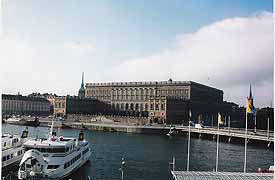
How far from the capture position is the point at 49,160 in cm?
2167

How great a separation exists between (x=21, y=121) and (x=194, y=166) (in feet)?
195

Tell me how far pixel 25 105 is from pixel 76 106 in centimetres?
1584

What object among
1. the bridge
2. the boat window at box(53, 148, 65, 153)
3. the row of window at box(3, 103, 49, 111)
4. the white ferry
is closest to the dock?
the bridge

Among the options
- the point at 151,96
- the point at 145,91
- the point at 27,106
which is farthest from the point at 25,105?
the point at 151,96

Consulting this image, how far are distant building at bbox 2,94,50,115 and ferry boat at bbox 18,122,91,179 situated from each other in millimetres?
73950

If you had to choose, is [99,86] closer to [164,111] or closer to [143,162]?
[164,111]

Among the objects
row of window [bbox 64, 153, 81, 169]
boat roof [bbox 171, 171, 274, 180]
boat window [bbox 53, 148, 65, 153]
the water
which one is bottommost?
the water

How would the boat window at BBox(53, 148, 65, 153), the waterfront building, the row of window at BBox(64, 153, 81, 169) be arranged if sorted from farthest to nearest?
the waterfront building, the row of window at BBox(64, 153, 81, 169), the boat window at BBox(53, 148, 65, 153)

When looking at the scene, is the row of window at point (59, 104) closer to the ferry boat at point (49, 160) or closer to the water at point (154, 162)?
the water at point (154, 162)

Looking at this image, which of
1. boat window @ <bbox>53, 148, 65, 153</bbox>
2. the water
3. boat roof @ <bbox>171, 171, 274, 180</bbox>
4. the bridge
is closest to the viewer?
boat roof @ <bbox>171, 171, 274, 180</bbox>

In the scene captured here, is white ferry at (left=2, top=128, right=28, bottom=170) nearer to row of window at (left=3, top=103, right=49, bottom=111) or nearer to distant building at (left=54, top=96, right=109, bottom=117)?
distant building at (left=54, top=96, right=109, bottom=117)

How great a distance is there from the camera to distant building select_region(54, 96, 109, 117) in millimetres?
94688

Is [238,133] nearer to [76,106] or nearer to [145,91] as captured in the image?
[145,91]

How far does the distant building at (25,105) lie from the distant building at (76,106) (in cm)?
1165
